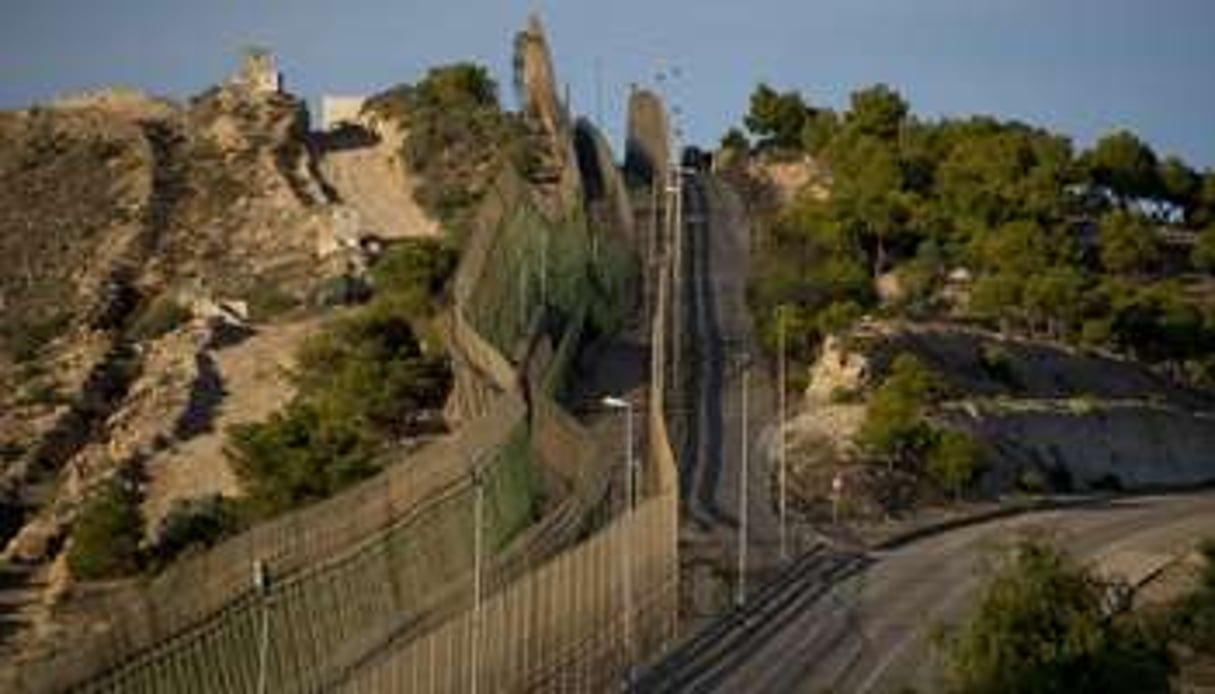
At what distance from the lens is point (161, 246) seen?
410 feet

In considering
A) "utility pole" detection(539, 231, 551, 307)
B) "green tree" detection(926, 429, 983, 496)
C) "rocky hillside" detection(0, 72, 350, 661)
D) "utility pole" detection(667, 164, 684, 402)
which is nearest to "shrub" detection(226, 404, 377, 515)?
"rocky hillside" detection(0, 72, 350, 661)

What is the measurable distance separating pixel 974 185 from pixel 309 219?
1140 inches

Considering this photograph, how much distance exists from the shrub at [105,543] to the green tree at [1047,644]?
3061cm

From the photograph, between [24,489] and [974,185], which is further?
[974,185]

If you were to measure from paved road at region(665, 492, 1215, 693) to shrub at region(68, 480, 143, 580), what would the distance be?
52.2 ft

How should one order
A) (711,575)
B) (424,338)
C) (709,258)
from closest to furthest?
(711,575)
(424,338)
(709,258)

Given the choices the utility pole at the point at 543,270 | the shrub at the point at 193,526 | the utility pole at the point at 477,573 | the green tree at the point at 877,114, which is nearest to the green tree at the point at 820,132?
the green tree at the point at 877,114

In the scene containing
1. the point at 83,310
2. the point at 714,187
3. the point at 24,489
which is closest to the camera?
the point at 24,489

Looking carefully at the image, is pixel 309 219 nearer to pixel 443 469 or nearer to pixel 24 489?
pixel 24 489

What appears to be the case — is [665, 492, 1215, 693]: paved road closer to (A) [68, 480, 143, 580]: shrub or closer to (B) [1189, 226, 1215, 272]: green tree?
(A) [68, 480, 143, 580]: shrub

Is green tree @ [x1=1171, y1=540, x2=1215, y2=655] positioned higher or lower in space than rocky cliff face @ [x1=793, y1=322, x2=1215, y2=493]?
lower

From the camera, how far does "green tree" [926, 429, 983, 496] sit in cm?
8838

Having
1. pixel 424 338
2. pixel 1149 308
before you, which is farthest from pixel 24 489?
pixel 1149 308

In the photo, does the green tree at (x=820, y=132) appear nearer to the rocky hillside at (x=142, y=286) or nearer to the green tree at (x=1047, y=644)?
the rocky hillside at (x=142, y=286)
